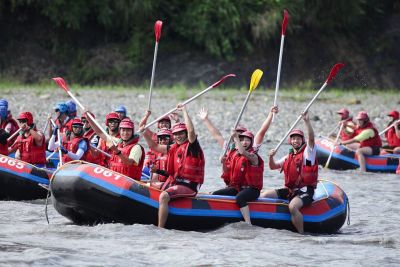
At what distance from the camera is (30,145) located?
586 inches

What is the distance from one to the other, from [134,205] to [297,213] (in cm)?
195

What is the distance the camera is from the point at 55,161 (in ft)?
52.1

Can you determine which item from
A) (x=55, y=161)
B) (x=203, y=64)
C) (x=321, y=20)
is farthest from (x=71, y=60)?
(x=55, y=161)

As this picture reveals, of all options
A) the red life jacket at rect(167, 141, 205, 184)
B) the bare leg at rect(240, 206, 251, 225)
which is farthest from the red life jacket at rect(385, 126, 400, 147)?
the red life jacket at rect(167, 141, 205, 184)

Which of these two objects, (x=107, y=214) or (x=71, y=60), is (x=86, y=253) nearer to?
(x=107, y=214)

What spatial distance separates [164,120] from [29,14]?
20.8 meters

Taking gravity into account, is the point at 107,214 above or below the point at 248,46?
below

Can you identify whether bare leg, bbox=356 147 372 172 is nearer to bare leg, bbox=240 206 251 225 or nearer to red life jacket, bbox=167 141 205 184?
bare leg, bbox=240 206 251 225

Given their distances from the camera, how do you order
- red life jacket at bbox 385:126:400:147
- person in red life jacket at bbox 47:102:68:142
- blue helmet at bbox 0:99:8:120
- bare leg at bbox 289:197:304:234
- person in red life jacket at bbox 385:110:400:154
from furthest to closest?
red life jacket at bbox 385:126:400:147 → person in red life jacket at bbox 385:110:400:154 → person in red life jacket at bbox 47:102:68:142 → blue helmet at bbox 0:99:8:120 → bare leg at bbox 289:197:304:234

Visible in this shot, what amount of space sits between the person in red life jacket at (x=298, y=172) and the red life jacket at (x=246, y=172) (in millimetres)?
214

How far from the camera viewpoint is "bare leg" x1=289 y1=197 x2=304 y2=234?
1250cm

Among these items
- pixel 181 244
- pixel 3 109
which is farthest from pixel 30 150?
pixel 181 244

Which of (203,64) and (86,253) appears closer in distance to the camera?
(86,253)

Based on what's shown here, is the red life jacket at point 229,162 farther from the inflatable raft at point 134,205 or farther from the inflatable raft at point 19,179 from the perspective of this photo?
the inflatable raft at point 19,179
